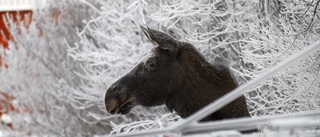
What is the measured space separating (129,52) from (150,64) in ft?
31.2

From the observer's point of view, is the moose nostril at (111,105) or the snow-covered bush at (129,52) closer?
the moose nostril at (111,105)

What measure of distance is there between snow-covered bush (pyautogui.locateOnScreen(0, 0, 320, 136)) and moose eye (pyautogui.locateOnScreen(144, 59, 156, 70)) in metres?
3.55

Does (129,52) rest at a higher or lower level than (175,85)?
higher

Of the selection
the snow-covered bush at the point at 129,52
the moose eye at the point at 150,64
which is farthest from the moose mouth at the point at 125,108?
the snow-covered bush at the point at 129,52

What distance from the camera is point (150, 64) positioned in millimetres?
3508

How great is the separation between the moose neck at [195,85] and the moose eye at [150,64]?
0.18m

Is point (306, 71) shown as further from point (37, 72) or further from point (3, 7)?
point (3, 7)

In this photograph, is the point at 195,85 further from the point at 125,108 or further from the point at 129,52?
the point at 129,52

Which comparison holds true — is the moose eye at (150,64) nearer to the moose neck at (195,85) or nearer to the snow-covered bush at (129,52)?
the moose neck at (195,85)

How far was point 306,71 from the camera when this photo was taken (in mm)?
7957

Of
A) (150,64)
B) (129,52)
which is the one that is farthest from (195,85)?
(129,52)

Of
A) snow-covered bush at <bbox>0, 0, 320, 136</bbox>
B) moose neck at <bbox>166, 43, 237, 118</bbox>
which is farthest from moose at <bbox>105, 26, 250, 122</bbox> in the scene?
snow-covered bush at <bbox>0, 0, 320, 136</bbox>

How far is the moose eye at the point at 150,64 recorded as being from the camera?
11.5 feet

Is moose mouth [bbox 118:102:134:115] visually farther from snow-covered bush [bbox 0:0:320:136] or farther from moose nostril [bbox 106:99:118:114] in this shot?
snow-covered bush [bbox 0:0:320:136]
